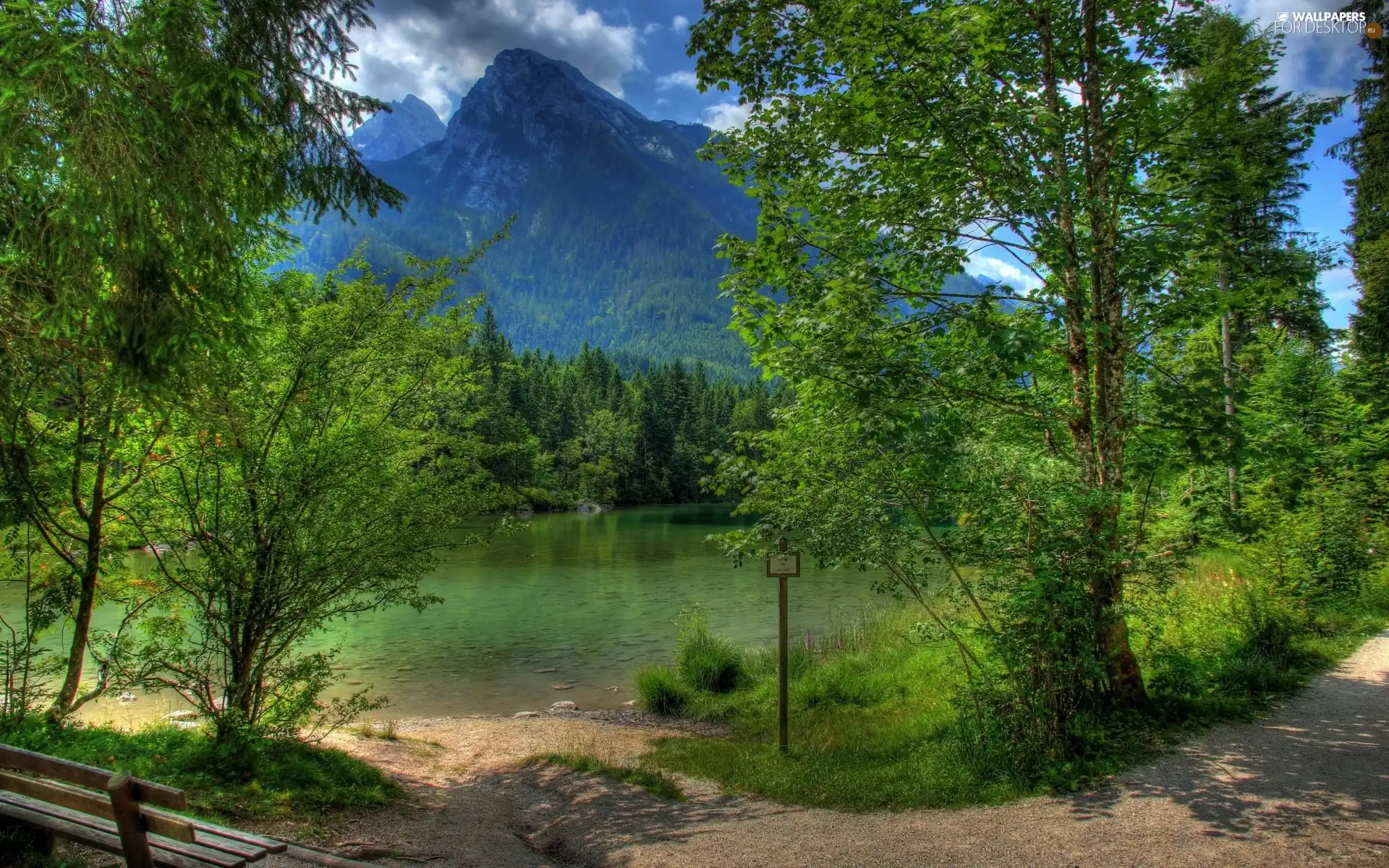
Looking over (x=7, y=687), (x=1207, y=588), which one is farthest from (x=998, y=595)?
(x=7, y=687)

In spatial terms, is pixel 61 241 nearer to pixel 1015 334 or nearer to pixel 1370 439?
pixel 1015 334

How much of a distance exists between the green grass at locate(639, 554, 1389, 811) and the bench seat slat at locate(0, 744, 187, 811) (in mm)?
5089

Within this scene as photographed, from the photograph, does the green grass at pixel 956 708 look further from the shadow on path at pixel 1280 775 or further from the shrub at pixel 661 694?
the shadow on path at pixel 1280 775

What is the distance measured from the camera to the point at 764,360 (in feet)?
23.6

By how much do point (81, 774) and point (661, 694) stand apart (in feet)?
30.5

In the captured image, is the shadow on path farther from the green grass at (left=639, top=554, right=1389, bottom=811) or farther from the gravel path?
the green grass at (left=639, top=554, right=1389, bottom=811)

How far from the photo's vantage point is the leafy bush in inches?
499

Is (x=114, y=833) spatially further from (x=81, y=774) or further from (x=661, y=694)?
(x=661, y=694)

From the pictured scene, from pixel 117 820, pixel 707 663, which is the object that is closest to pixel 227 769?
pixel 117 820

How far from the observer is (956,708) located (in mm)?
7391

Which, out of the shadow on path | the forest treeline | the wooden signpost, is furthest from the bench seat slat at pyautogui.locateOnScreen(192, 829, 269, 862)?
the forest treeline

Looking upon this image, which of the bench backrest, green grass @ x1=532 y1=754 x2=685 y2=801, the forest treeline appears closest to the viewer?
the bench backrest

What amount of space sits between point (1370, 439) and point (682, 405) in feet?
257

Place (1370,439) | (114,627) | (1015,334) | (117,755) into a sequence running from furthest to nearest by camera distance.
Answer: (114,627) < (1370,439) < (117,755) < (1015,334)
